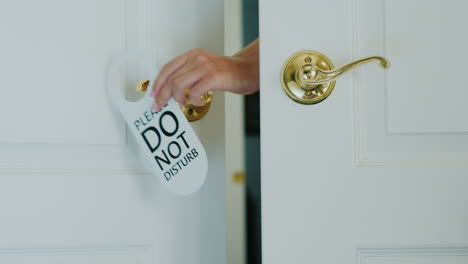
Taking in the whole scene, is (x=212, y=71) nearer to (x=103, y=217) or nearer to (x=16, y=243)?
(x=103, y=217)

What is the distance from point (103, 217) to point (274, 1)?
0.39m

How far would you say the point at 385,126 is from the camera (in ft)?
2.14

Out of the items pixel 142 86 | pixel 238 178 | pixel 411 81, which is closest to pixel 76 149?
pixel 142 86

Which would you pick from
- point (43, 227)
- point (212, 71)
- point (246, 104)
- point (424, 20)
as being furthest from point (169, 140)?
point (246, 104)

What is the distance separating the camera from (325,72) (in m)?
0.61

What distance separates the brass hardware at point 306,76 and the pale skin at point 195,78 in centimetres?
10

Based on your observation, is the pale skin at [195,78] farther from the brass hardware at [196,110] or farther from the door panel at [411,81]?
the door panel at [411,81]

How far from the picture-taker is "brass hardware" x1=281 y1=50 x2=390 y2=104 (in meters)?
0.63

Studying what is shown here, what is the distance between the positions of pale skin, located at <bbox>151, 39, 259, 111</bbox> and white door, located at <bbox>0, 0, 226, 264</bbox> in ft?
0.26

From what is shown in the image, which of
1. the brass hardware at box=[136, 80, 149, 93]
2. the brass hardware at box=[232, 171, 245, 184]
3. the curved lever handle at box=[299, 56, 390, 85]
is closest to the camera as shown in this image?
the curved lever handle at box=[299, 56, 390, 85]

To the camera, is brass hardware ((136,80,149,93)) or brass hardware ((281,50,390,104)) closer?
brass hardware ((281,50,390,104))

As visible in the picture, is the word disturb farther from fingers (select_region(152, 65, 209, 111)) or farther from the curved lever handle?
the curved lever handle

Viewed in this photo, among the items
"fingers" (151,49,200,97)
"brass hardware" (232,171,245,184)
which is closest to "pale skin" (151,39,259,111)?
"fingers" (151,49,200,97)

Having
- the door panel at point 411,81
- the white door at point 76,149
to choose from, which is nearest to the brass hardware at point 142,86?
the white door at point 76,149
